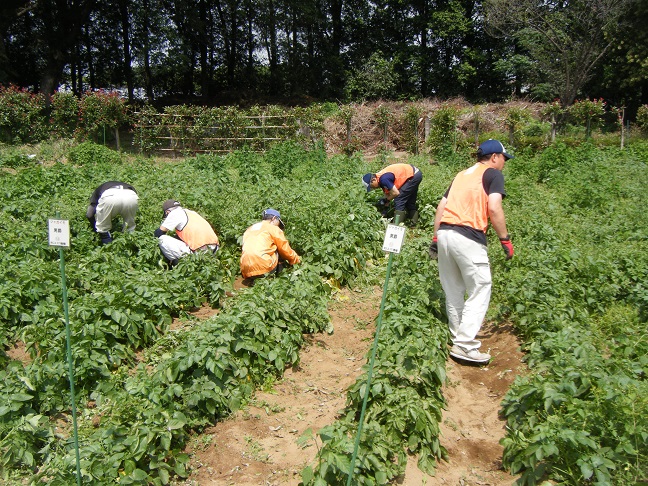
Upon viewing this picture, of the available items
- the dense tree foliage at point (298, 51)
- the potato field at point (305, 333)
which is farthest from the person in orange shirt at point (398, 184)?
the dense tree foliage at point (298, 51)

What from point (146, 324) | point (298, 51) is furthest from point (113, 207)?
point (298, 51)

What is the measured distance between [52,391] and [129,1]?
3110 cm

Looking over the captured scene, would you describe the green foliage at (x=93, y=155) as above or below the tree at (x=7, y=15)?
below

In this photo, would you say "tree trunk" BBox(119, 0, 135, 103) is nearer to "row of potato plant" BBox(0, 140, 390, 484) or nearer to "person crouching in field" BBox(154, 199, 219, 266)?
"row of potato plant" BBox(0, 140, 390, 484)

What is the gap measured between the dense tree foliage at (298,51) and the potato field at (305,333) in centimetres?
2086

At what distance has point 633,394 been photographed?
3.28 meters

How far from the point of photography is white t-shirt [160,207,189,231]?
22.7ft

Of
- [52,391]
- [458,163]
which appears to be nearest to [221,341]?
[52,391]

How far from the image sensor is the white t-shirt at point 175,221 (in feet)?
22.7

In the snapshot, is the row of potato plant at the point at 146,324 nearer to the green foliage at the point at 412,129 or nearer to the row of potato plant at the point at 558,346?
the row of potato plant at the point at 558,346

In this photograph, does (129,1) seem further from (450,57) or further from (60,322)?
(60,322)

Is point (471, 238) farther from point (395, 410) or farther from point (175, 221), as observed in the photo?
point (175, 221)

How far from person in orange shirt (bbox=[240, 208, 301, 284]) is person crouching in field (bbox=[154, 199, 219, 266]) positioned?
1.67 ft

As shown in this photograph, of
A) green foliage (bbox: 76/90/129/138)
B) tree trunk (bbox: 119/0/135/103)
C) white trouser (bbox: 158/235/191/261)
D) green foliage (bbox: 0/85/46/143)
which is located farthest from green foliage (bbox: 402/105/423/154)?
tree trunk (bbox: 119/0/135/103)
